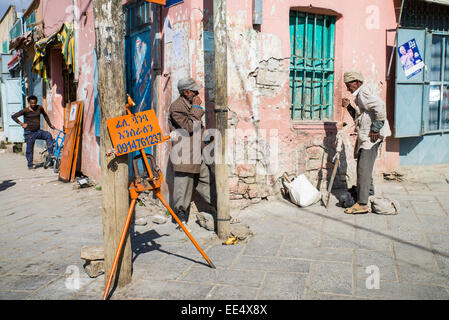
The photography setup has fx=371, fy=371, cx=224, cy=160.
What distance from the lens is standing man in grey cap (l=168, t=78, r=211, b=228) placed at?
455 cm

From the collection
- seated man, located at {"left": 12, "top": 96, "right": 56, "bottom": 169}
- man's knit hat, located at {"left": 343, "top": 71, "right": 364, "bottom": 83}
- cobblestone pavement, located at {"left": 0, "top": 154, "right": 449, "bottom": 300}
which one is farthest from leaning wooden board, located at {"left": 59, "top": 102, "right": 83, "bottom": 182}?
man's knit hat, located at {"left": 343, "top": 71, "right": 364, "bottom": 83}

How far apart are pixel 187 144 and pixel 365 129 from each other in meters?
2.37

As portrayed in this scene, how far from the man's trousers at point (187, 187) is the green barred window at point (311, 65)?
6.40 feet

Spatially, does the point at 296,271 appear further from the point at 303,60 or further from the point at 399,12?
the point at 399,12

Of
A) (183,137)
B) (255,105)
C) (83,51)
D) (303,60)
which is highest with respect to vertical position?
(83,51)

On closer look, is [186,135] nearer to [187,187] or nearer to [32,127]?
[187,187]

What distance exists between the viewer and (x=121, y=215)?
304 centimetres

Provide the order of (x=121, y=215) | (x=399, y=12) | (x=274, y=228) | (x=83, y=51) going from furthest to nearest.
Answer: (x=83, y=51) < (x=399, y=12) < (x=274, y=228) < (x=121, y=215)

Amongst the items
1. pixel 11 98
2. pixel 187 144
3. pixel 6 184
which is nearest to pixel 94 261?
pixel 187 144

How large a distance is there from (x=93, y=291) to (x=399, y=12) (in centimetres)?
657

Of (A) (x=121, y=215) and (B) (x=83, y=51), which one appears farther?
(B) (x=83, y=51)

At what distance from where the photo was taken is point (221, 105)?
160 inches

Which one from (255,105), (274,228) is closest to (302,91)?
(255,105)

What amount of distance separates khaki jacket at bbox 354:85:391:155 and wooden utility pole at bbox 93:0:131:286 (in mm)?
3236
